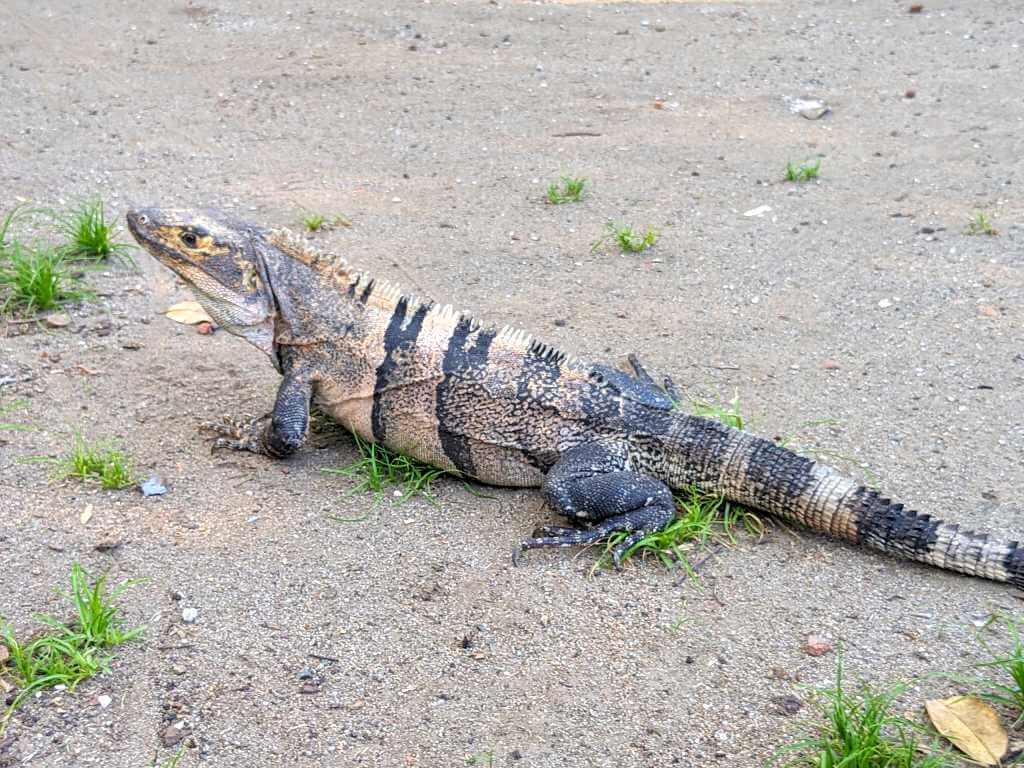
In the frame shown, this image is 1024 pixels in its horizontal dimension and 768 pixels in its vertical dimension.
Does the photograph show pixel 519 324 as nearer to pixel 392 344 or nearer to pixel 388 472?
pixel 392 344

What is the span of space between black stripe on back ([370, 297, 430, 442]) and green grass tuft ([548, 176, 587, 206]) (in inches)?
120

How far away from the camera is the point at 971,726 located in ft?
10.9

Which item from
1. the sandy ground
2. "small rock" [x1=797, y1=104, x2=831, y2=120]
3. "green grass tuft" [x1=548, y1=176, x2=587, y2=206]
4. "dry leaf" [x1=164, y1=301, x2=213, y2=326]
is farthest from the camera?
"small rock" [x1=797, y1=104, x2=831, y2=120]

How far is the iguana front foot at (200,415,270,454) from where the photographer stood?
4.97 m

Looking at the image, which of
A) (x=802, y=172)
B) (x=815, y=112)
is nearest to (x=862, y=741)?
(x=802, y=172)

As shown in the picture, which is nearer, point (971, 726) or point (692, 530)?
point (971, 726)

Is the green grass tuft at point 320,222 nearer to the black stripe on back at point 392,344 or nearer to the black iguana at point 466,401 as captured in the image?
the black iguana at point 466,401

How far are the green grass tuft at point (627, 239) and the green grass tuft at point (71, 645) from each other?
4067mm

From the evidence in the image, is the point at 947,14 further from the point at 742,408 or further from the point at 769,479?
the point at 769,479

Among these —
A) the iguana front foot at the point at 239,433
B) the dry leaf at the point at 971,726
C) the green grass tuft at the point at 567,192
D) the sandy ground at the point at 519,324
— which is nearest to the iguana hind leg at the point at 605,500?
the sandy ground at the point at 519,324

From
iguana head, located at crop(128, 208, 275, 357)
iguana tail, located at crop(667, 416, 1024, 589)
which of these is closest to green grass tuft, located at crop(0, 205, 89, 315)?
iguana head, located at crop(128, 208, 275, 357)

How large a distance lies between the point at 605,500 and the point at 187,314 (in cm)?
301

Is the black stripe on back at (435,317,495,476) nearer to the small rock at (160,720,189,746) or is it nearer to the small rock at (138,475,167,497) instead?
the small rock at (138,475,167,497)

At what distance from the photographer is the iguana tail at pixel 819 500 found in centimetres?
402
